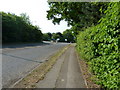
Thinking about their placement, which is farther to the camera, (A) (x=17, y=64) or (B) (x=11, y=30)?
(B) (x=11, y=30)

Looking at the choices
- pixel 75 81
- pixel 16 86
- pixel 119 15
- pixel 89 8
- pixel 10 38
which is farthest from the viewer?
pixel 10 38

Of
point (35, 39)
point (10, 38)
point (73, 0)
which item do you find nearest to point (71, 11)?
point (73, 0)

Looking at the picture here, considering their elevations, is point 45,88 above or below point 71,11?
below

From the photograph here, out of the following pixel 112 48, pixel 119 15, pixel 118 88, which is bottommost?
pixel 118 88

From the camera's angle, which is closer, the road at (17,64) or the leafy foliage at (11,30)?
the road at (17,64)

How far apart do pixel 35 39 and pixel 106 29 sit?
182ft

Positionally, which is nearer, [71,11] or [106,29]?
[106,29]

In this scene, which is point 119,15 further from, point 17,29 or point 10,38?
point 17,29

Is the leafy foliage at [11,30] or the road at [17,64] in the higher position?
the leafy foliage at [11,30]

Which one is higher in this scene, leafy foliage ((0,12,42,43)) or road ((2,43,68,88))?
leafy foliage ((0,12,42,43))

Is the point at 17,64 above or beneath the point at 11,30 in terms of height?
beneath

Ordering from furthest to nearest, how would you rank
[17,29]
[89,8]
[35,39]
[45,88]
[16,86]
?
[35,39], [17,29], [89,8], [16,86], [45,88]

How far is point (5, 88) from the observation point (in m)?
4.91

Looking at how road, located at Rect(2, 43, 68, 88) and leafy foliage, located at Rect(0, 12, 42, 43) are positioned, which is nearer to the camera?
road, located at Rect(2, 43, 68, 88)
